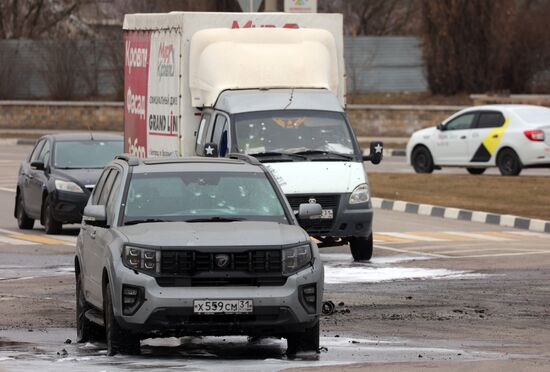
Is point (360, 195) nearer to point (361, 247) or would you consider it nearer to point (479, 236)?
point (361, 247)

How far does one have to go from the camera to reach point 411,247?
69.8 feet

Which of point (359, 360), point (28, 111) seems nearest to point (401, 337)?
point (359, 360)

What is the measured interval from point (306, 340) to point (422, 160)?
24.7 meters

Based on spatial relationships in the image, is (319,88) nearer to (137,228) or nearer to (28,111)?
(137,228)

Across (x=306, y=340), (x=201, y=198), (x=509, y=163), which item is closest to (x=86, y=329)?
(x=201, y=198)

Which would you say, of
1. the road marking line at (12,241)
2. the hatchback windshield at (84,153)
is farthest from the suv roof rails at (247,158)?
the hatchback windshield at (84,153)

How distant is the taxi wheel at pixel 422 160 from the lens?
1395 inches

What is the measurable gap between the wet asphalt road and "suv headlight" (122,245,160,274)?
2.05ft

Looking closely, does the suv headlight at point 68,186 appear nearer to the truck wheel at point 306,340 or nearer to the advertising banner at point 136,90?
the advertising banner at point 136,90

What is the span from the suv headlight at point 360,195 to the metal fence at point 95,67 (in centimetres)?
4011

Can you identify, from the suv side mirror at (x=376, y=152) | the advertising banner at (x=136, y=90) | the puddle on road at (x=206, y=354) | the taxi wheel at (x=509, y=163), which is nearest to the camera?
the puddle on road at (x=206, y=354)

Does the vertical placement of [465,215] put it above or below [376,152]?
below

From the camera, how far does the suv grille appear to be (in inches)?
429

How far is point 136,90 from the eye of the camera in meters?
24.0
